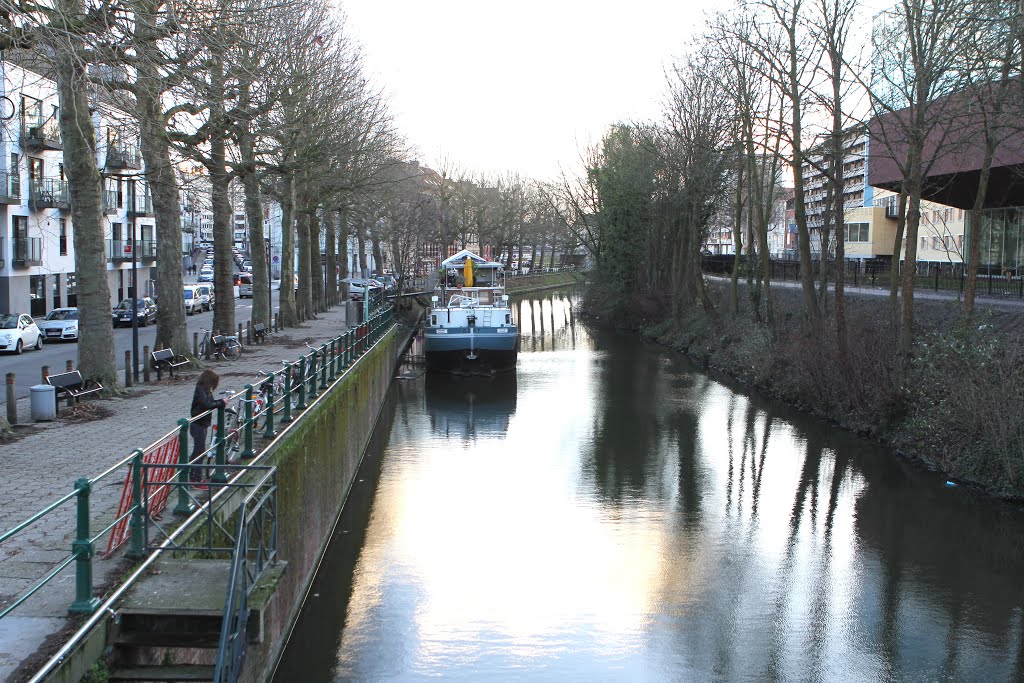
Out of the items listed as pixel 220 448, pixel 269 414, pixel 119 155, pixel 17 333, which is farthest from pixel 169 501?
pixel 17 333

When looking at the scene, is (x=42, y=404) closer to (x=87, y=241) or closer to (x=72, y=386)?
(x=72, y=386)

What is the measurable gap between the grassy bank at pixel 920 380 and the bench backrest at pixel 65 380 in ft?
46.9

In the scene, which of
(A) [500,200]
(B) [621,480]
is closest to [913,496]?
(B) [621,480]

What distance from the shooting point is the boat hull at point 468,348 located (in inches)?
1337

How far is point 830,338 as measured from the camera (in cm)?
2469

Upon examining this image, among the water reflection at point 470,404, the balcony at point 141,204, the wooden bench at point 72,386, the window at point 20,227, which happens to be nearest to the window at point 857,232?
the water reflection at point 470,404

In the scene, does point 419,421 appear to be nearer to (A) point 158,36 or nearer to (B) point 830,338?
(B) point 830,338

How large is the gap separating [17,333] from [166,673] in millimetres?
27859

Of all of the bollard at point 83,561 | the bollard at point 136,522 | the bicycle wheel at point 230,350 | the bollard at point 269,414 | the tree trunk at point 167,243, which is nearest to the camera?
the bollard at point 83,561

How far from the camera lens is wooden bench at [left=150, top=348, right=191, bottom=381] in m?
19.7

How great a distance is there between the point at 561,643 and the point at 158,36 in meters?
8.74

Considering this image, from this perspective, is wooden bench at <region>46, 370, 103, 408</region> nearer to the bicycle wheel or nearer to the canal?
the canal

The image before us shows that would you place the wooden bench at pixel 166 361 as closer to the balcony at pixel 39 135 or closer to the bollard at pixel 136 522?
the balcony at pixel 39 135

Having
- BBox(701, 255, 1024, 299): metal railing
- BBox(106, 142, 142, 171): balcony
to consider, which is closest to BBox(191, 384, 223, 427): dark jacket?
→ BBox(106, 142, 142, 171): balcony
